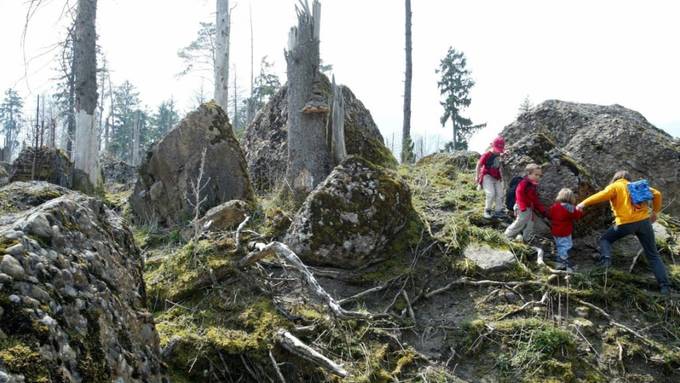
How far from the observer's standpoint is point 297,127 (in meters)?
7.57

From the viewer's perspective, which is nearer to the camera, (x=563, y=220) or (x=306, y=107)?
(x=563, y=220)

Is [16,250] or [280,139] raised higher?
[280,139]

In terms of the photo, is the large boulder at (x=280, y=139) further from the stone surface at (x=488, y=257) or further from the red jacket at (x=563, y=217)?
the red jacket at (x=563, y=217)

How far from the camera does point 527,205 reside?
593 cm

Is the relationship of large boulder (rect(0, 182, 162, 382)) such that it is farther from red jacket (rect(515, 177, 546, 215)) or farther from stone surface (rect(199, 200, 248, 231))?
red jacket (rect(515, 177, 546, 215))

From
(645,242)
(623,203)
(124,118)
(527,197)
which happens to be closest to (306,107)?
(527,197)

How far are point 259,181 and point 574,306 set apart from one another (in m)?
6.01

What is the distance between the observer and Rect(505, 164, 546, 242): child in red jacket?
5926 millimetres

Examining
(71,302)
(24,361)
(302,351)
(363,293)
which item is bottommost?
(302,351)

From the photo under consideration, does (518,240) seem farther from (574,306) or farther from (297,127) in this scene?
(297,127)

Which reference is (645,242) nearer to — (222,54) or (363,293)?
(363,293)

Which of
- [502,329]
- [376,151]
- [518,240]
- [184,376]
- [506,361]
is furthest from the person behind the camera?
[376,151]

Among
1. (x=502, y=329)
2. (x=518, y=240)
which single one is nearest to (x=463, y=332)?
(x=502, y=329)

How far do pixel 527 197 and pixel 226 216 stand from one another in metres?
3.78
